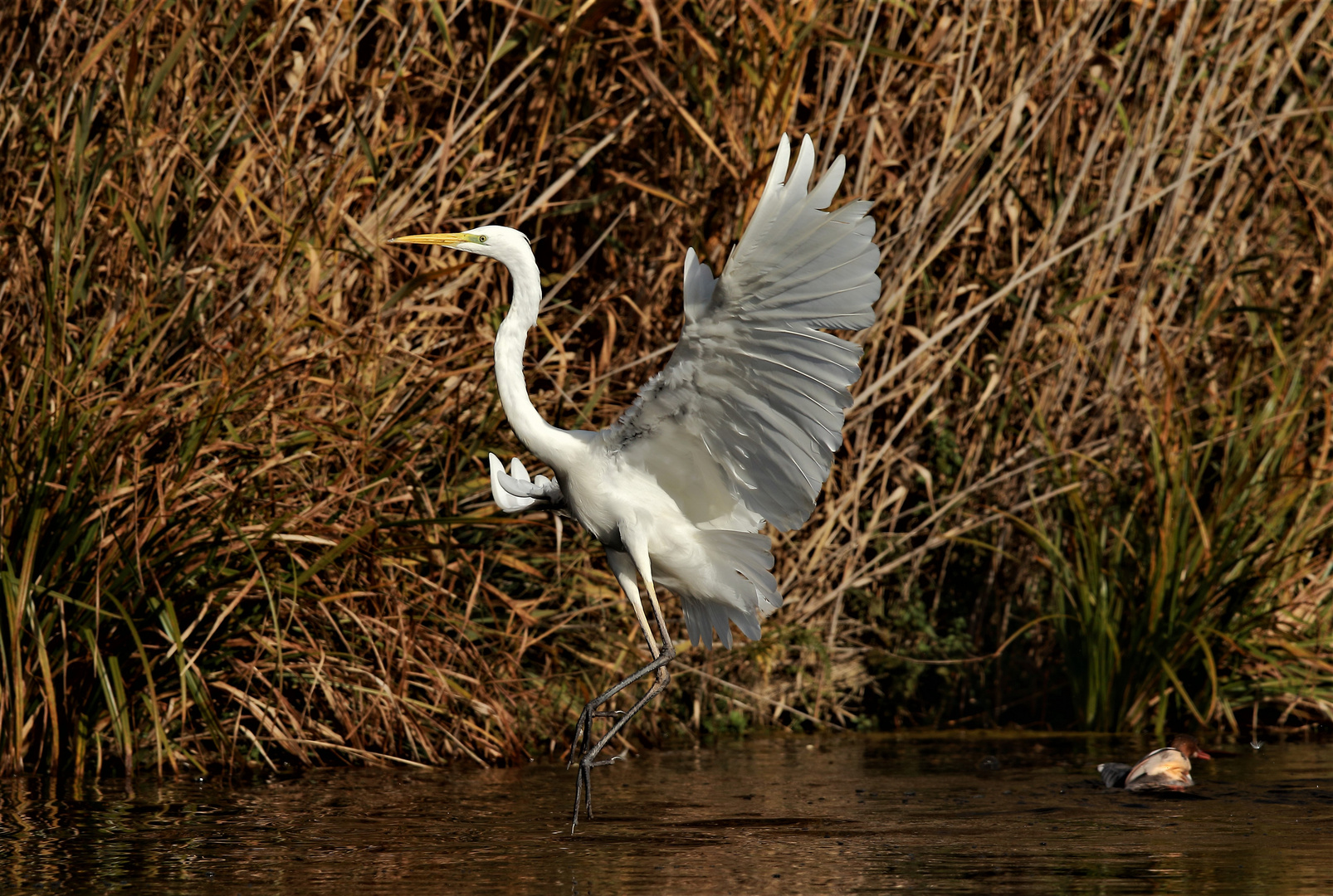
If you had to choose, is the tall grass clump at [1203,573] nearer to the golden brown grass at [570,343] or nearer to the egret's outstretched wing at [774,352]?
the golden brown grass at [570,343]

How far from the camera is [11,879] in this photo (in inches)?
120

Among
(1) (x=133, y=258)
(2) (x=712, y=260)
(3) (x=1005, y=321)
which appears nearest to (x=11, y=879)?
(1) (x=133, y=258)

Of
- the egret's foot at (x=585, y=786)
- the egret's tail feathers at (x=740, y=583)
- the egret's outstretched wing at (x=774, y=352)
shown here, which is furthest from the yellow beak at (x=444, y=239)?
the egret's foot at (x=585, y=786)

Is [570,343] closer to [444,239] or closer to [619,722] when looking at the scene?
[444,239]

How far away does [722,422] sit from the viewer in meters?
3.93

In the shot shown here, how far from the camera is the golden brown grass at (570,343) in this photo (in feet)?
14.9

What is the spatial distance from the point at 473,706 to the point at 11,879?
6.54ft

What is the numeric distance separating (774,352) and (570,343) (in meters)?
2.40

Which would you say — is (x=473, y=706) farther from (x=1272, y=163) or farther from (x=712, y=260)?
(x=1272, y=163)

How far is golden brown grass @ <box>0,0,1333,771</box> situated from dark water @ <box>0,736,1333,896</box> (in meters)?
0.48

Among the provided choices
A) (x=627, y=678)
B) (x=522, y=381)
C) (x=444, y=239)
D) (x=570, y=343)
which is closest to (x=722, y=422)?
(x=522, y=381)

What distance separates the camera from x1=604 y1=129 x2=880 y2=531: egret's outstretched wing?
345cm

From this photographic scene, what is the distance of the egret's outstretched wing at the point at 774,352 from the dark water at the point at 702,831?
908mm

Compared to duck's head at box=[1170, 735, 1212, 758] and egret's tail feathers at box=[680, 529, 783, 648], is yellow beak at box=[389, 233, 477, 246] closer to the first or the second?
egret's tail feathers at box=[680, 529, 783, 648]
